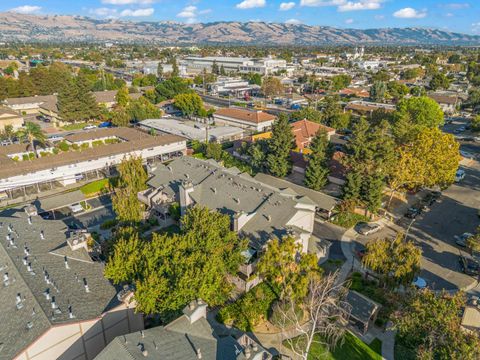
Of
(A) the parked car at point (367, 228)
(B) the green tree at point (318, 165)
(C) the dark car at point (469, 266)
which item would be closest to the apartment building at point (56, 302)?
(A) the parked car at point (367, 228)

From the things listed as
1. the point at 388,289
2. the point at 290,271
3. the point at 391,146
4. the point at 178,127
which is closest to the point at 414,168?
the point at 391,146

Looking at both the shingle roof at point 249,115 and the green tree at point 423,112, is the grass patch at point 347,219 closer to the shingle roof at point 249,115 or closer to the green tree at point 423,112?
the green tree at point 423,112

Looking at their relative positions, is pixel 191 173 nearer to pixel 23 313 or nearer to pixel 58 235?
pixel 58 235

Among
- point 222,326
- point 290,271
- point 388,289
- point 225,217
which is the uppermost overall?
point 225,217

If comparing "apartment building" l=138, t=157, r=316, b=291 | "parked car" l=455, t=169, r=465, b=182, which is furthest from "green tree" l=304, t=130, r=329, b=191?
"parked car" l=455, t=169, r=465, b=182

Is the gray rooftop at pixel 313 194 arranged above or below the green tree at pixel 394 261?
below

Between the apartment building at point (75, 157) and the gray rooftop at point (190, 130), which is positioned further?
the gray rooftop at point (190, 130)

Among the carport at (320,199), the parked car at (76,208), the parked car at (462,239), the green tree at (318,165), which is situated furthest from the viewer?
the green tree at (318,165)

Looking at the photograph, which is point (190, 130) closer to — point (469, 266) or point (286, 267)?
point (286, 267)
